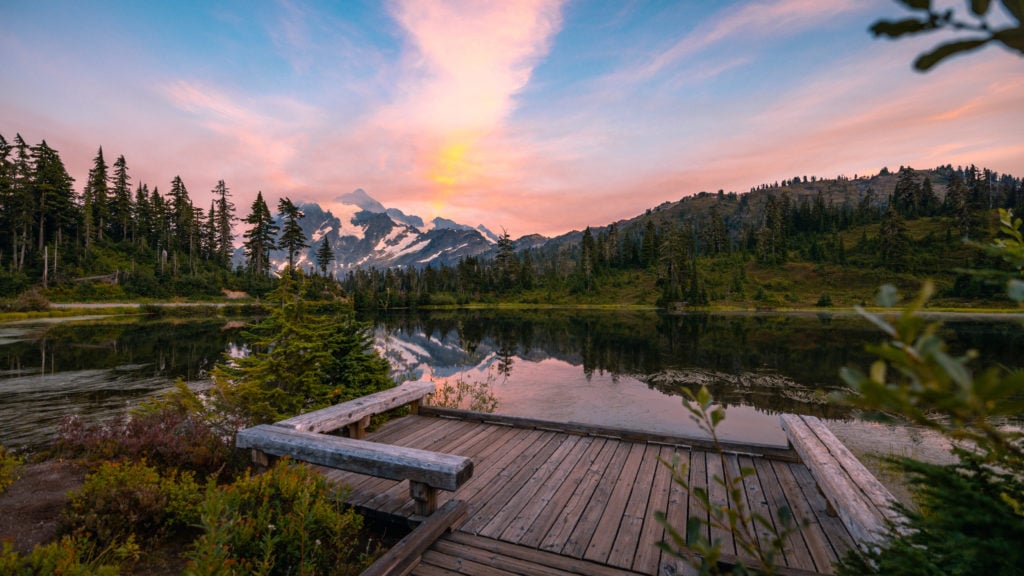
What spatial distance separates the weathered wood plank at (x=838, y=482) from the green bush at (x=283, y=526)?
15.2 feet

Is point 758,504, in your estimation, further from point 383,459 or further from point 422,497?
point 383,459

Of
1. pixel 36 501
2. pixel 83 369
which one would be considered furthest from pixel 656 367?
pixel 83 369

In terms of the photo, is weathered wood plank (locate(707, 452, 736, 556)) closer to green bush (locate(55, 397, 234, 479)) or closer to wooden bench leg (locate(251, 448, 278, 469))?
wooden bench leg (locate(251, 448, 278, 469))

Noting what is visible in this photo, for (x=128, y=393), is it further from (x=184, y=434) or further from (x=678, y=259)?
(x=678, y=259)

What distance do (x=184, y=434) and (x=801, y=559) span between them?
27.4 feet

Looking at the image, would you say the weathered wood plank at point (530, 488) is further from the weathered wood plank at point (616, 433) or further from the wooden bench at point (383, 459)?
the wooden bench at point (383, 459)

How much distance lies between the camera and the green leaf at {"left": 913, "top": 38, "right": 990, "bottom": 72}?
3.87 ft

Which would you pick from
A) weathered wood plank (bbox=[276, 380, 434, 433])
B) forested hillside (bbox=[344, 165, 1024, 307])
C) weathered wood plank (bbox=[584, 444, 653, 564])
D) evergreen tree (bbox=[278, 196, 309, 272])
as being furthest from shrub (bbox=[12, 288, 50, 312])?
weathered wood plank (bbox=[584, 444, 653, 564])

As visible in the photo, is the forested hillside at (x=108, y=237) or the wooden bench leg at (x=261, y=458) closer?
the wooden bench leg at (x=261, y=458)

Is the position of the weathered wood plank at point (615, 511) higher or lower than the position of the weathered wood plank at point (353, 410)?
lower

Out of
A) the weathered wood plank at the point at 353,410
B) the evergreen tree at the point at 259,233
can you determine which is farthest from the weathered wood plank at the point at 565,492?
the evergreen tree at the point at 259,233

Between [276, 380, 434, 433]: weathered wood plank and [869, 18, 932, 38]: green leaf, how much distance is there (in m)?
6.96

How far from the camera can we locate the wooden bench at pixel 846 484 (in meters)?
3.86

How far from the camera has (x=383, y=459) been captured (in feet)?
16.3
